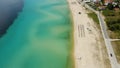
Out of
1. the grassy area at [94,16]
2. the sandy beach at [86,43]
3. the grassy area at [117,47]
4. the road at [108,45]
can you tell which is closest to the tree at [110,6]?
the grassy area at [94,16]

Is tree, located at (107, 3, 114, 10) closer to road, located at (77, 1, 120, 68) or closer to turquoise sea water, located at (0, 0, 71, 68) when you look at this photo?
road, located at (77, 1, 120, 68)

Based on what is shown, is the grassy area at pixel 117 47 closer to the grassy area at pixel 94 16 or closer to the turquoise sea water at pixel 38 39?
the turquoise sea water at pixel 38 39

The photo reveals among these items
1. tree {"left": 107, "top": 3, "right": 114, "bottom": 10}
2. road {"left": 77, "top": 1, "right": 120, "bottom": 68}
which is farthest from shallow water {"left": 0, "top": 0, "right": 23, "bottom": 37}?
tree {"left": 107, "top": 3, "right": 114, "bottom": 10}

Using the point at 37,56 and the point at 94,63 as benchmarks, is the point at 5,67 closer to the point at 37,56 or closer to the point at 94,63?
the point at 37,56

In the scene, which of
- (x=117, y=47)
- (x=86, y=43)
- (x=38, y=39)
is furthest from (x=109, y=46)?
(x=38, y=39)

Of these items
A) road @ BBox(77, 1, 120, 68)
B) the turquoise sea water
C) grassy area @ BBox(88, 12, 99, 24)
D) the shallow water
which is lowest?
grassy area @ BBox(88, 12, 99, 24)

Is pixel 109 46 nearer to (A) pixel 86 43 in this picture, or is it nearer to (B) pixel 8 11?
(A) pixel 86 43
